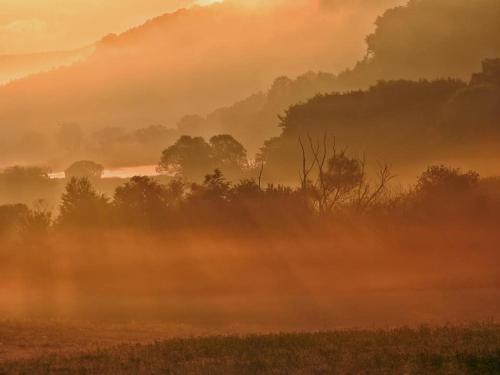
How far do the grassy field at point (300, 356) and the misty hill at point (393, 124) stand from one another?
9066cm

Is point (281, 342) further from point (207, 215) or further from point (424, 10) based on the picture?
point (424, 10)

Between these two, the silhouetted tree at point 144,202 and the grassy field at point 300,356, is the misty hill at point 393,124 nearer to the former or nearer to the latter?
the silhouetted tree at point 144,202

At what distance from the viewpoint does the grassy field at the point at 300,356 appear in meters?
25.7

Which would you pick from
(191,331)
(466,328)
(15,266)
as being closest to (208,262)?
(15,266)

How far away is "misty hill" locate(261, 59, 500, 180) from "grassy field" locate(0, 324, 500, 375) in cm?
9066

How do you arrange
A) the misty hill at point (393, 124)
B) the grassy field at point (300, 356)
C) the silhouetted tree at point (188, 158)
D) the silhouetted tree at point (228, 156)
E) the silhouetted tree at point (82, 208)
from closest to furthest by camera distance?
1. the grassy field at point (300, 356)
2. the silhouetted tree at point (82, 208)
3. the misty hill at point (393, 124)
4. the silhouetted tree at point (188, 158)
5. the silhouetted tree at point (228, 156)

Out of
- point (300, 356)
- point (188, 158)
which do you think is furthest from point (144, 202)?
point (188, 158)

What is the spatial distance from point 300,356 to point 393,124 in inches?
4246

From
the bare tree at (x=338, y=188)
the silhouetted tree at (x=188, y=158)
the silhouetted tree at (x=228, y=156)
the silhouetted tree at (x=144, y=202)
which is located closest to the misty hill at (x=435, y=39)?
the silhouetted tree at (x=228, y=156)

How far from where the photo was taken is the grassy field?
2570cm

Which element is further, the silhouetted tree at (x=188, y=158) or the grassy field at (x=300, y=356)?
the silhouetted tree at (x=188, y=158)

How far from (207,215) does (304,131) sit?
185 feet

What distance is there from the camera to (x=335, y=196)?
83.9 meters

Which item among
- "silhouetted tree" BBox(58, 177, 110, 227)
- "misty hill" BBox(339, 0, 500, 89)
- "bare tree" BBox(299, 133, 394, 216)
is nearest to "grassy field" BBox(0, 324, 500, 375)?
"bare tree" BBox(299, 133, 394, 216)
